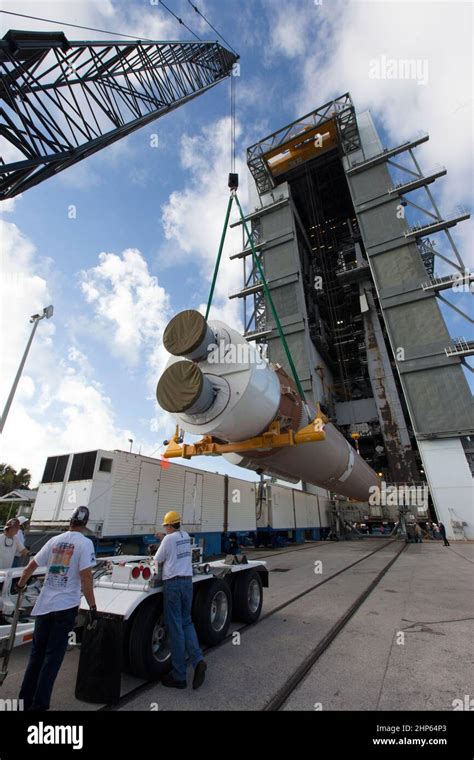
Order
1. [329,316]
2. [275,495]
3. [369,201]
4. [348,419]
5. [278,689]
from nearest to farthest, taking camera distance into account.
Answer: [278,689], [275,495], [369,201], [348,419], [329,316]

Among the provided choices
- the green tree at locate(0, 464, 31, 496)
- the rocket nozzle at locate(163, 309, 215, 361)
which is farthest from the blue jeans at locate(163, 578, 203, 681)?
the green tree at locate(0, 464, 31, 496)

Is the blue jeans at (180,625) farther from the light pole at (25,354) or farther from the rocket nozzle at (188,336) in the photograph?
the light pole at (25,354)

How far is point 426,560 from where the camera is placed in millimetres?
14312

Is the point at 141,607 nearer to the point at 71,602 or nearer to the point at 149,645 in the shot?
the point at 149,645

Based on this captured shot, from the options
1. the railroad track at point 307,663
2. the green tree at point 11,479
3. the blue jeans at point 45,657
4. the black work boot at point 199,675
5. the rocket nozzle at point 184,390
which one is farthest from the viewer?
the green tree at point 11,479

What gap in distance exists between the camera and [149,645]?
153 inches

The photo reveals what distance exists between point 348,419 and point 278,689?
36.3 metres

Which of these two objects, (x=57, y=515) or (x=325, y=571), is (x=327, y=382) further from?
(x=57, y=515)

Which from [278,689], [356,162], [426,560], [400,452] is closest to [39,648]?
[278,689]

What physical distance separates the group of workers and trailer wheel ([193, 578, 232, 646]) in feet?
2.45

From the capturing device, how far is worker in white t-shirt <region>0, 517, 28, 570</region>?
5.71 metres

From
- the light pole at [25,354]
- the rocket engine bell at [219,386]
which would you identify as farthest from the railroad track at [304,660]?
the light pole at [25,354]

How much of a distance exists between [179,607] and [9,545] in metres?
3.74

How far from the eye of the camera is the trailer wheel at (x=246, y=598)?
5.82m
